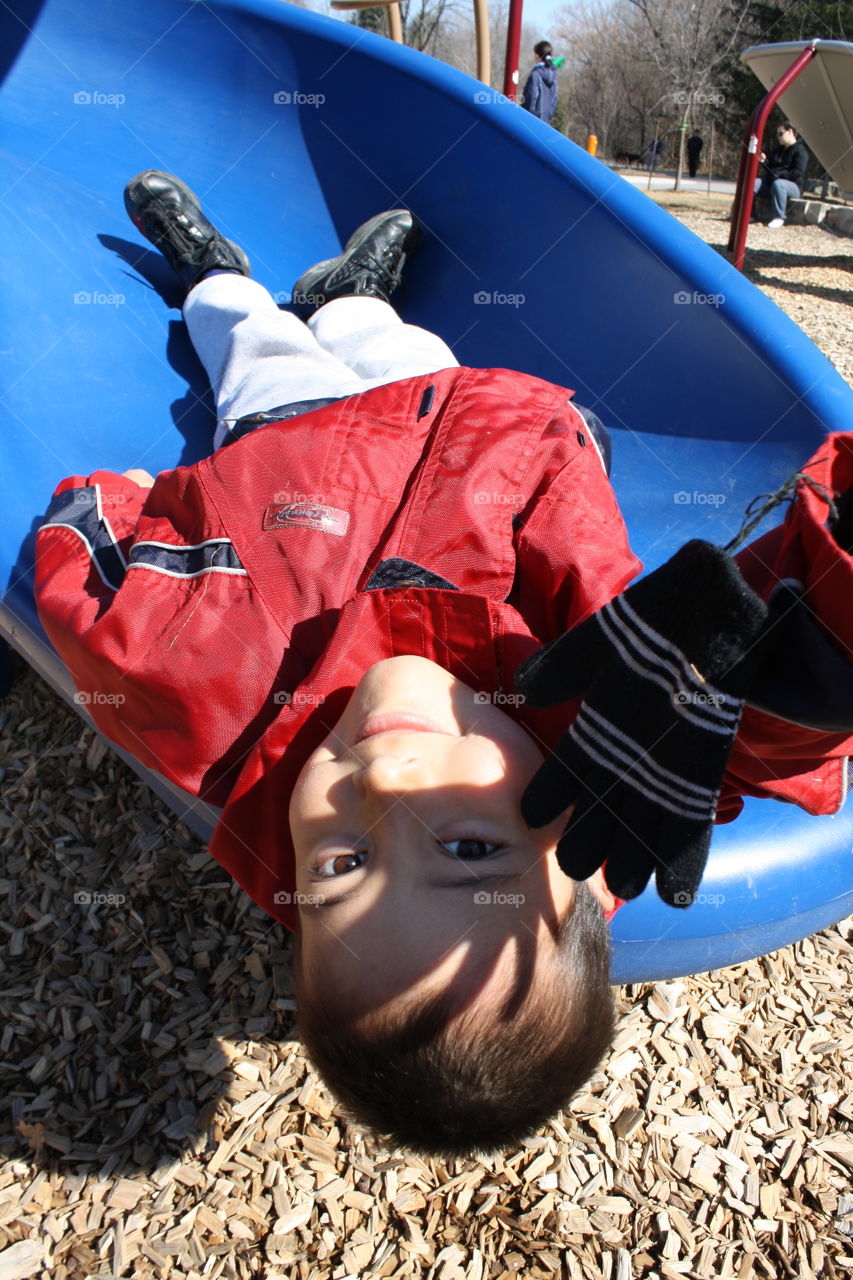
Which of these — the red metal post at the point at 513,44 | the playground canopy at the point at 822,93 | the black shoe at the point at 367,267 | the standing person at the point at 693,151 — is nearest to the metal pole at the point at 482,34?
the red metal post at the point at 513,44

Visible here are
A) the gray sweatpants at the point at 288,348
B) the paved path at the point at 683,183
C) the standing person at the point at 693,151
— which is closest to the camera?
the gray sweatpants at the point at 288,348

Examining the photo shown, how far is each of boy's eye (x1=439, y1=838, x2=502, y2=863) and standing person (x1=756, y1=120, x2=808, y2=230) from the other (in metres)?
8.63

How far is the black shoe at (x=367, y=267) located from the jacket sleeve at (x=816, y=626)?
1.69 m

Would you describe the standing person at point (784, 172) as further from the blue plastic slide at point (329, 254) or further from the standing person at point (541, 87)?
the blue plastic slide at point (329, 254)

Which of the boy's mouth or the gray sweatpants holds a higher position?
the gray sweatpants

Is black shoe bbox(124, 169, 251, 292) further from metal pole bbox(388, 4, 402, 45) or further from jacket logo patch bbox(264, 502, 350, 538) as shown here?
metal pole bbox(388, 4, 402, 45)

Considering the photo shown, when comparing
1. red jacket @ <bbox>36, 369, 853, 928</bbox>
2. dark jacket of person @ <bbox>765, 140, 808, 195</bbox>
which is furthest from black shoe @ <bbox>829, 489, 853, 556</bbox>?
dark jacket of person @ <bbox>765, 140, 808, 195</bbox>

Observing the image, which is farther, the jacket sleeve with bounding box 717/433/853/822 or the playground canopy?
the playground canopy

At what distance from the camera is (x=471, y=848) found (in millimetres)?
977

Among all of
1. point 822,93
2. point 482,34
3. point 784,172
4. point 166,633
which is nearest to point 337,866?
point 166,633

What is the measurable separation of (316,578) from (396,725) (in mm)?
385

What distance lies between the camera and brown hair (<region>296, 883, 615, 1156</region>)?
905 millimetres

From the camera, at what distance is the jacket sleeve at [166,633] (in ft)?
4.23

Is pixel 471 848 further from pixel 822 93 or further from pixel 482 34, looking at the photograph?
pixel 822 93
